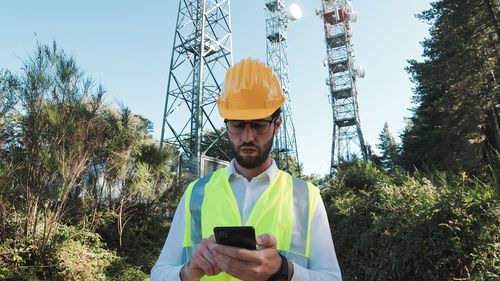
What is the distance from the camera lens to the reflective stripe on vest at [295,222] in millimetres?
A: 1352

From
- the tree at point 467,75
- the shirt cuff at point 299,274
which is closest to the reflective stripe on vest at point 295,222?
the shirt cuff at point 299,274

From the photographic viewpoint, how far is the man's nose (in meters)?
1.47

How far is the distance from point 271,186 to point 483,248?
9.92 feet

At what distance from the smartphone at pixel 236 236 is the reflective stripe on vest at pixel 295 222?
40cm

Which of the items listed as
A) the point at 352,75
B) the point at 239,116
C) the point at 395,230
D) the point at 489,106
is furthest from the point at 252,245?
the point at 352,75

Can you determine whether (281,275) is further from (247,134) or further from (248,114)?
(248,114)

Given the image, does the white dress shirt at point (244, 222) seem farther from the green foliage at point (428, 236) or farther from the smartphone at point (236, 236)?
the green foliage at point (428, 236)

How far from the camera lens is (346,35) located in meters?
30.8

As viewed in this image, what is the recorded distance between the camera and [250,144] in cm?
150

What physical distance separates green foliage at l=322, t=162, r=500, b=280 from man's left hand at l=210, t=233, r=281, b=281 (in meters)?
3.02

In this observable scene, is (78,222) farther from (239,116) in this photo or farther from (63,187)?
(239,116)

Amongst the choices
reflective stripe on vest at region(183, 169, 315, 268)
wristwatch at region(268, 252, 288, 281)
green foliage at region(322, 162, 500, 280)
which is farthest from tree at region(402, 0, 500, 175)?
wristwatch at region(268, 252, 288, 281)

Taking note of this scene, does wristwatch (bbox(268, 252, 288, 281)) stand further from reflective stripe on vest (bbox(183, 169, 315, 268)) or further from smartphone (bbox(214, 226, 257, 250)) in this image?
reflective stripe on vest (bbox(183, 169, 315, 268))

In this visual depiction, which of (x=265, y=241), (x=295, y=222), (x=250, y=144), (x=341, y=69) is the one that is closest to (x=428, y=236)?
(x=295, y=222)
